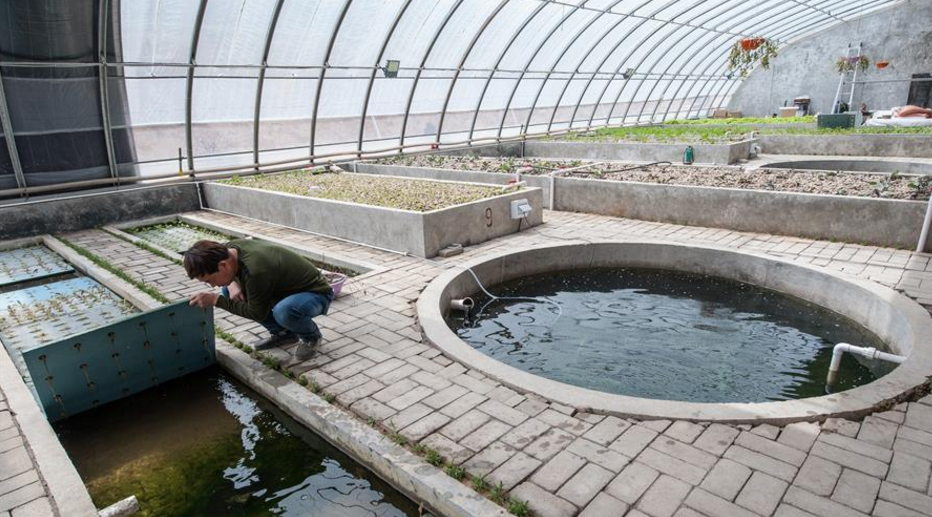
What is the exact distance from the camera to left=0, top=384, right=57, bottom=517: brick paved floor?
2793 mm

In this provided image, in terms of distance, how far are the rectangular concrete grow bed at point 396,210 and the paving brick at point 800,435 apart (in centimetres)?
481

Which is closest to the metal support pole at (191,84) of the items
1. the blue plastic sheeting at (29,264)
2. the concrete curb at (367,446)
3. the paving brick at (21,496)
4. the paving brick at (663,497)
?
the blue plastic sheeting at (29,264)

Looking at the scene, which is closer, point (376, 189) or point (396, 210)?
point (396, 210)

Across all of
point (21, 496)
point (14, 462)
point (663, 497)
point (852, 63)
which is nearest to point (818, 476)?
point (663, 497)

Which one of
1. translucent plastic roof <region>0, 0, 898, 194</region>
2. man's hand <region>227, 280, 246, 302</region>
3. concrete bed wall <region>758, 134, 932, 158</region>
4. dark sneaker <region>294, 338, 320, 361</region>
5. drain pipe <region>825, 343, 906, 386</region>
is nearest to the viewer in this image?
drain pipe <region>825, 343, 906, 386</region>

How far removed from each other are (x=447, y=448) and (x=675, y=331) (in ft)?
10.7

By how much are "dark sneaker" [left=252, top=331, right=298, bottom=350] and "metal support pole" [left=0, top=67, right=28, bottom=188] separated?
8307 mm

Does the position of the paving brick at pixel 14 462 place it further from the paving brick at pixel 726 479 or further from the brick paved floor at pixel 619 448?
the paving brick at pixel 726 479

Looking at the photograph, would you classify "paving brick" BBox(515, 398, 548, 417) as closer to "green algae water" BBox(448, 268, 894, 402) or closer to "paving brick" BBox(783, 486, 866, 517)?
"green algae water" BBox(448, 268, 894, 402)

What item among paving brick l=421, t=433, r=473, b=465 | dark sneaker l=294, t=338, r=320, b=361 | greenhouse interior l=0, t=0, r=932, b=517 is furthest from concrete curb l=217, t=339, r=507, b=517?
dark sneaker l=294, t=338, r=320, b=361

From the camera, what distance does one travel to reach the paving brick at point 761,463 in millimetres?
2947

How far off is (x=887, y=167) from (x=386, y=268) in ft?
48.7

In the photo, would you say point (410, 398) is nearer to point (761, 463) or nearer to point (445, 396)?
point (445, 396)

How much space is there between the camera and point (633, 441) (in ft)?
10.8
